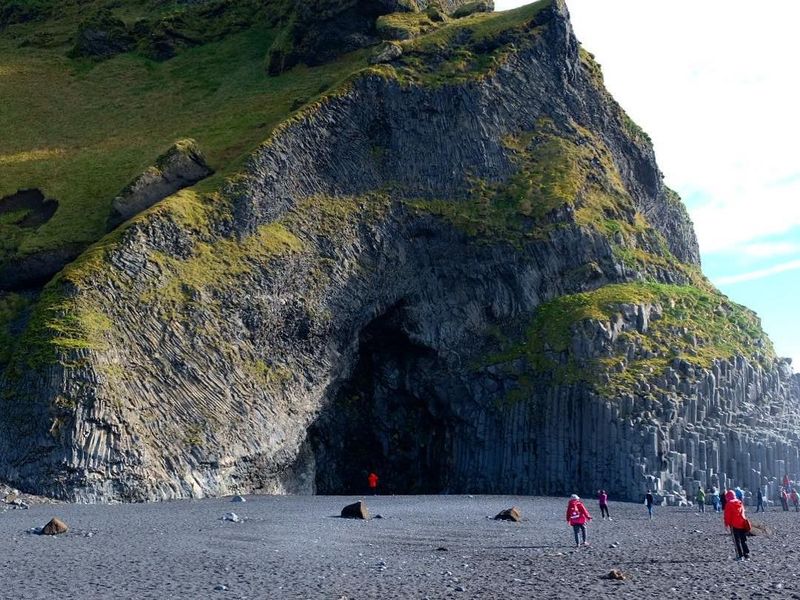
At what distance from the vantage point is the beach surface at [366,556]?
847 inches

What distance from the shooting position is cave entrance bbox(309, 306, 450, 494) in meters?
59.7

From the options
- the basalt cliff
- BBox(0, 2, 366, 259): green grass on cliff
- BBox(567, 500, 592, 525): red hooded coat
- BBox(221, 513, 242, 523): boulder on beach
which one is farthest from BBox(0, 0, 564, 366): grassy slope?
BBox(567, 500, 592, 525): red hooded coat

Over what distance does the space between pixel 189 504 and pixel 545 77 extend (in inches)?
1626

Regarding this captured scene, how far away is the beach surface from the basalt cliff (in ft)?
26.6

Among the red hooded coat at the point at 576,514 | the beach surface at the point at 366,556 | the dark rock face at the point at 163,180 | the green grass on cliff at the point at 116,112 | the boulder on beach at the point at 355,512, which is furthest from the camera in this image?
the green grass on cliff at the point at 116,112

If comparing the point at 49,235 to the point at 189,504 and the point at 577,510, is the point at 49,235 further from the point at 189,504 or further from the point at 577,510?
the point at 577,510

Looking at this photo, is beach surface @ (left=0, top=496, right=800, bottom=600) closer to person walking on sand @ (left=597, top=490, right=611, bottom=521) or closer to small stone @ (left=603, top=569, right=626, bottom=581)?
small stone @ (left=603, top=569, right=626, bottom=581)

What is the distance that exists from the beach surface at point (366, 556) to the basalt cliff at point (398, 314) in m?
8.10

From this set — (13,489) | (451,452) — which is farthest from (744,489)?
(13,489)

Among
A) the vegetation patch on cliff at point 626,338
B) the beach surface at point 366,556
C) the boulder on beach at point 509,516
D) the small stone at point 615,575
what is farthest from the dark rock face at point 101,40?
the small stone at point 615,575

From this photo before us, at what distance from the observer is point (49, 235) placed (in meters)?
58.8

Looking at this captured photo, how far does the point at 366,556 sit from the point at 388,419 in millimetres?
33971

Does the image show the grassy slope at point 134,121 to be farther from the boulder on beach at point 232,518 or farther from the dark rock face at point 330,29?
the boulder on beach at point 232,518

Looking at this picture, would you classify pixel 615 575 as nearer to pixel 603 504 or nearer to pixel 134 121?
pixel 603 504
